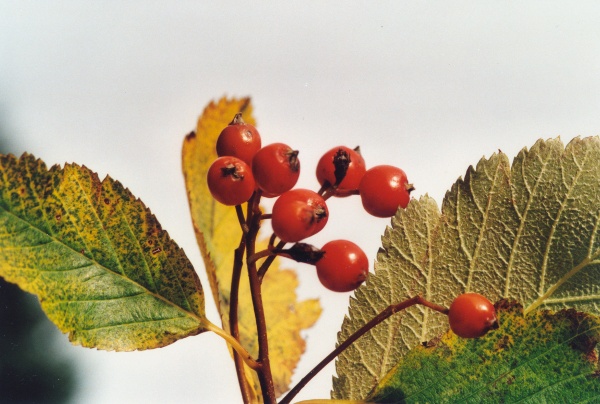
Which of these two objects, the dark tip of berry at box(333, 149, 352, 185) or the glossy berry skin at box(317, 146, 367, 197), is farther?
the glossy berry skin at box(317, 146, 367, 197)

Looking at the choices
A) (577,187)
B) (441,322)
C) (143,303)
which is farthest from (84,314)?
(577,187)

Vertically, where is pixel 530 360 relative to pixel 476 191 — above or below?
below

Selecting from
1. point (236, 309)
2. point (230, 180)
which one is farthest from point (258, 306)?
point (230, 180)

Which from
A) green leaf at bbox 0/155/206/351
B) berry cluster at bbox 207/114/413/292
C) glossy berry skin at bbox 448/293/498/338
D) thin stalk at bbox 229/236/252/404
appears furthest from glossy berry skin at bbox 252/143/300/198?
glossy berry skin at bbox 448/293/498/338

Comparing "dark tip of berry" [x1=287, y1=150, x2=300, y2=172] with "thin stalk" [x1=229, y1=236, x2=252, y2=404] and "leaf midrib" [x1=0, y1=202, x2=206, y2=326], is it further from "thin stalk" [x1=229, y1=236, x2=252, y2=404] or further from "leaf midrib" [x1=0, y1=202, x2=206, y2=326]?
"leaf midrib" [x1=0, y1=202, x2=206, y2=326]

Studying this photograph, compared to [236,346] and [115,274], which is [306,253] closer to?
[236,346]

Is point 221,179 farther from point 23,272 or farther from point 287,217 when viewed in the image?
point 23,272
